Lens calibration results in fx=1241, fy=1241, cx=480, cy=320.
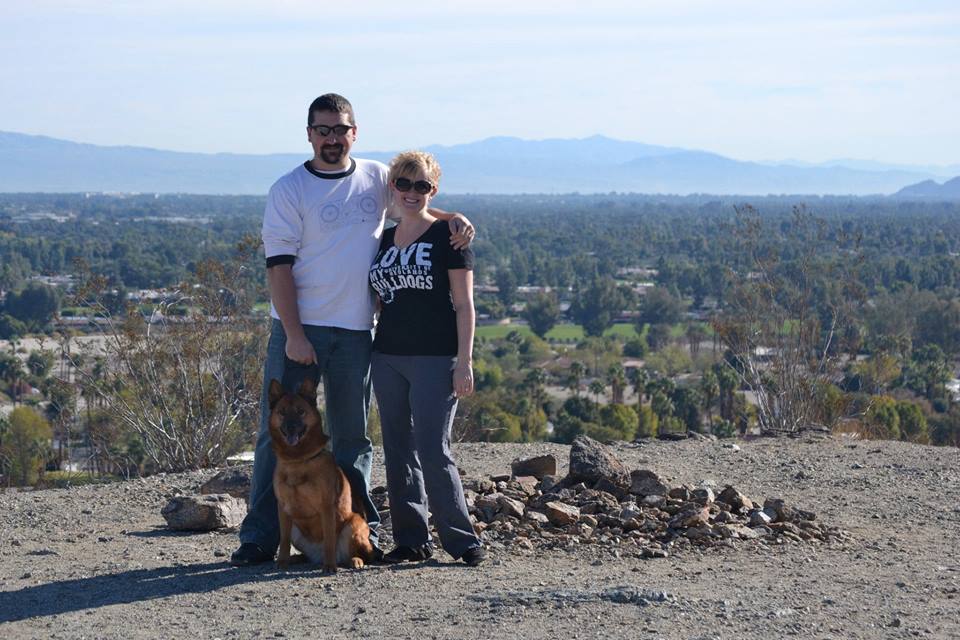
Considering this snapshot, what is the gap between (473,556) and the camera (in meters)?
6.20

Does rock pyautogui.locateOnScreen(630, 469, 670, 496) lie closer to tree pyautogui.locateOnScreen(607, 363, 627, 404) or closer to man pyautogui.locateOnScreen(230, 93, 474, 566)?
man pyautogui.locateOnScreen(230, 93, 474, 566)

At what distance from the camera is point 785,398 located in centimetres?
1352

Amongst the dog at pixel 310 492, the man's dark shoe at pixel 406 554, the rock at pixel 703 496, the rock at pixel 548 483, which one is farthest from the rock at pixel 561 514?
the dog at pixel 310 492

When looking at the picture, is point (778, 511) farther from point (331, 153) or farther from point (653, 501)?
point (331, 153)

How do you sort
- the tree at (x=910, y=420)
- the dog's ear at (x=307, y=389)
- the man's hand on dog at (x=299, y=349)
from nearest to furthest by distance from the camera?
the dog's ear at (x=307, y=389), the man's hand on dog at (x=299, y=349), the tree at (x=910, y=420)

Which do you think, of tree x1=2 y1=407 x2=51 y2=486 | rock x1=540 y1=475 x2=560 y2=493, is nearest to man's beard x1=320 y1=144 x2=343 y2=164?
rock x1=540 y1=475 x2=560 y2=493

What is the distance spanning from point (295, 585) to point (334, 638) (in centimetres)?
83

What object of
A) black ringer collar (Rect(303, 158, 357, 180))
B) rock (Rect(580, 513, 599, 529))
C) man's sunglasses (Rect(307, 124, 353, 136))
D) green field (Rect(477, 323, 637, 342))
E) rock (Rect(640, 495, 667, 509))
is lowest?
green field (Rect(477, 323, 637, 342))

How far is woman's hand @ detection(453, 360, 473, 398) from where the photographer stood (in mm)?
5832

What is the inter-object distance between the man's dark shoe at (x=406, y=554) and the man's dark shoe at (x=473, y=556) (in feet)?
0.67

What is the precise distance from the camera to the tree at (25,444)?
17822 millimetres

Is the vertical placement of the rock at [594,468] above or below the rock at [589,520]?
above

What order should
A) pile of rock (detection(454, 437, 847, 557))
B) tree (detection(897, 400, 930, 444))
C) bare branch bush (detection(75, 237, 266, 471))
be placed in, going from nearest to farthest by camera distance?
pile of rock (detection(454, 437, 847, 557)) → bare branch bush (detection(75, 237, 266, 471)) → tree (detection(897, 400, 930, 444))

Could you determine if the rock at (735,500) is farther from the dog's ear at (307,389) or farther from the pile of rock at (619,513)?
the dog's ear at (307,389)
